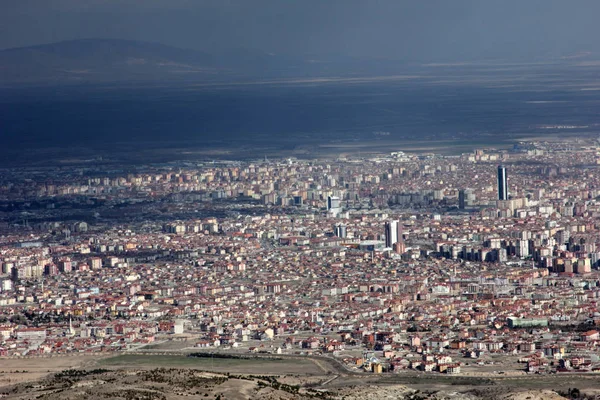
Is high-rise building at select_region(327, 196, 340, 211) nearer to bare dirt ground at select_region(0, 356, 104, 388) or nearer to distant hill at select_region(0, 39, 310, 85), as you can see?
bare dirt ground at select_region(0, 356, 104, 388)

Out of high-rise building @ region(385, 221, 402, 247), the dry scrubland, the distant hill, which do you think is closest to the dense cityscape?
high-rise building @ region(385, 221, 402, 247)

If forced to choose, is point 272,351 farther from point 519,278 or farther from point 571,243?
point 571,243

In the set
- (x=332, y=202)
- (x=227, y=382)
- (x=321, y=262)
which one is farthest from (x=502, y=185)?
(x=227, y=382)

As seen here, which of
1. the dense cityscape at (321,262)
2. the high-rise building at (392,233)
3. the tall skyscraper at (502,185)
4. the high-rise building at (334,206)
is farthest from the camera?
the tall skyscraper at (502,185)

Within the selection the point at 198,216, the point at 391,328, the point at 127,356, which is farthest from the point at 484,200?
the point at 127,356

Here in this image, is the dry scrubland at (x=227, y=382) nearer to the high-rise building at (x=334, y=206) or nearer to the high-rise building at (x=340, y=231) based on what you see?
the high-rise building at (x=340, y=231)

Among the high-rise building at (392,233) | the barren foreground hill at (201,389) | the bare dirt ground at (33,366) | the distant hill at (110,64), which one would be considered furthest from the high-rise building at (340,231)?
the distant hill at (110,64)
